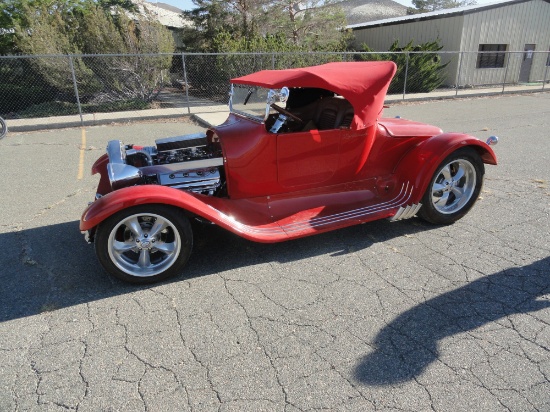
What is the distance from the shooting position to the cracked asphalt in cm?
232

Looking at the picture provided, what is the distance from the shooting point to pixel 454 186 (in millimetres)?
4516

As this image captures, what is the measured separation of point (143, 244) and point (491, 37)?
72.6 ft

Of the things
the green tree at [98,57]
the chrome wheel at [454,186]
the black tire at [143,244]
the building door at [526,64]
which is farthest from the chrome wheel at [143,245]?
the building door at [526,64]

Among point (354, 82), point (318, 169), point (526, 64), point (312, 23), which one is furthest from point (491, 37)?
point (318, 169)

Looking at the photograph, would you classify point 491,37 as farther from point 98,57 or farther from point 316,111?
point 316,111

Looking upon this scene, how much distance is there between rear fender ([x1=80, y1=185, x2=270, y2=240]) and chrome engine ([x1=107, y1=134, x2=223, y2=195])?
267 mm

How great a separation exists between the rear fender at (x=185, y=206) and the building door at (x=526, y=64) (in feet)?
76.5

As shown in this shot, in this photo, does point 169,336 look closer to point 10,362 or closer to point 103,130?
point 10,362

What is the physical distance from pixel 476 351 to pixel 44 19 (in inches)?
613

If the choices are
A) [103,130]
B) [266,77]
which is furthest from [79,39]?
[266,77]

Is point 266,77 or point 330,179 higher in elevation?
point 266,77

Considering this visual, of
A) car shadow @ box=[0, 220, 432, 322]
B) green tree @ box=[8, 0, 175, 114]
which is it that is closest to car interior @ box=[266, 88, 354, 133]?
car shadow @ box=[0, 220, 432, 322]

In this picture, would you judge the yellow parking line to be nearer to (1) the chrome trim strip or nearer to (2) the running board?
(1) the chrome trim strip

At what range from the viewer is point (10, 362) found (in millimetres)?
2570
